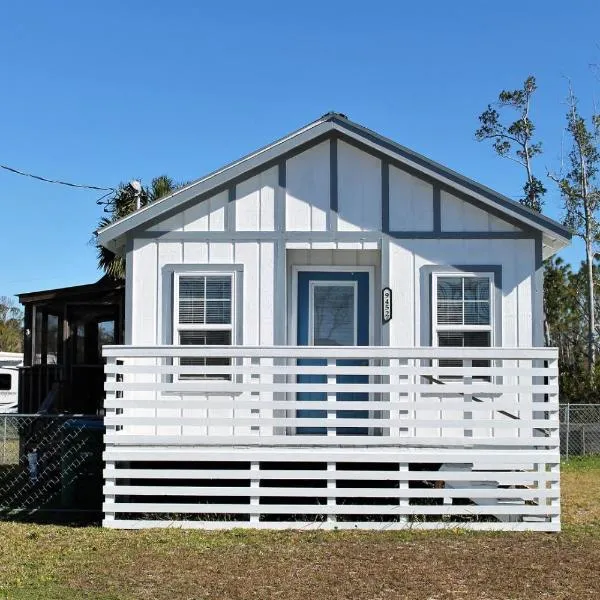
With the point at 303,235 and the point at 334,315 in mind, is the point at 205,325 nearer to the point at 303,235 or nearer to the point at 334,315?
the point at 303,235

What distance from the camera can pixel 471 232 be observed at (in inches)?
386

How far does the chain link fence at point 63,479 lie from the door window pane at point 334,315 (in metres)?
2.91

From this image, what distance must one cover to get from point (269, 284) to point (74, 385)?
549 centimetres

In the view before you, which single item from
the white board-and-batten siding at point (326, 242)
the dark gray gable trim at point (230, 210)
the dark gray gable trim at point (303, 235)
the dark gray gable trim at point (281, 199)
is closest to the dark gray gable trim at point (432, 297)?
the white board-and-batten siding at point (326, 242)

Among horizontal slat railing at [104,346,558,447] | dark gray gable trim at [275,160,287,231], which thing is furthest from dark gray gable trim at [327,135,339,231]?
horizontal slat railing at [104,346,558,447]

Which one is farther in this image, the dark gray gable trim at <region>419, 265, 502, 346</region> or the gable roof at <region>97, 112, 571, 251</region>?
the dark gray gable trim at <region>419, 265, 502, 346</region>

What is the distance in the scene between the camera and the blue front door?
1027 cm

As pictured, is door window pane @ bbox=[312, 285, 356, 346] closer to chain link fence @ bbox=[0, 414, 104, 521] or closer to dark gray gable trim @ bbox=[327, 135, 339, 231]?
dark gray gable trim @ bbox=[327, 135, 339, 231]

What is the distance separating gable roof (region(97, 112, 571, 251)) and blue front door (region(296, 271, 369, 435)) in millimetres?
1516

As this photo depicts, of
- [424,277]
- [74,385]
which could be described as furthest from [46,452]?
[424,277]

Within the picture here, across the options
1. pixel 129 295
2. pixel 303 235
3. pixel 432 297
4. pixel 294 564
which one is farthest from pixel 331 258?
pixel 294 564

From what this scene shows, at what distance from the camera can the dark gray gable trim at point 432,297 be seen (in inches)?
384

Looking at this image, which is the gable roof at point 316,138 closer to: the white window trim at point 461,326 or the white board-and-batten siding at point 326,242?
the white board-and-batten siding at point 326,242

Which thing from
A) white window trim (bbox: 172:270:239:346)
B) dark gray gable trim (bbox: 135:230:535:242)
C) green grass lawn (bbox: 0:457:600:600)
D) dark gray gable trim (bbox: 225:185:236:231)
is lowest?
green grass lawn (bbox: 0:457:600:600)
